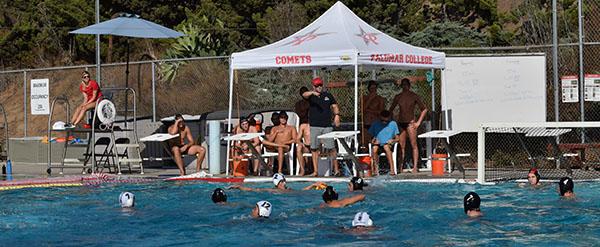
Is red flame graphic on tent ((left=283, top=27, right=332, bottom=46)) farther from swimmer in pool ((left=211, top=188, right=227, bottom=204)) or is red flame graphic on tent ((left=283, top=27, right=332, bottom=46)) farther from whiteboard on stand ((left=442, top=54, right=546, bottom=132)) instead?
swimmer in pool ((left=211, top=188, right=227, bottom=204))

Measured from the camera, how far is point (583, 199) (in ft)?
50.4

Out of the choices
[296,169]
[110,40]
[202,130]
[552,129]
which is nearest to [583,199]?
[552,129]

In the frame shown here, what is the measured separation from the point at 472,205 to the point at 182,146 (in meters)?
8.04

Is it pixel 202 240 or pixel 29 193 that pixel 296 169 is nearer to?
pixel 29 193

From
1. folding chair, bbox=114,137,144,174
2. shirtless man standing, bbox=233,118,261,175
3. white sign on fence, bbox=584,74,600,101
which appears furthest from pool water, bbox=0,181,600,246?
white sign on fence, bbox=584,74,600,101

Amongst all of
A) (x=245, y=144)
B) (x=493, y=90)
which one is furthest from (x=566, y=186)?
(x=245, y=144)

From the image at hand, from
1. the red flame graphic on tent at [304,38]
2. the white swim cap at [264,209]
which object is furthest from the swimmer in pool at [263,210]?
the red flame graphic on tent at [304,38]

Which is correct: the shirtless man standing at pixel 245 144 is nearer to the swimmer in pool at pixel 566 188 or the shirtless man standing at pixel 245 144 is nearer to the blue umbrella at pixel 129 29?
the blue umbrella at pixel 129 29

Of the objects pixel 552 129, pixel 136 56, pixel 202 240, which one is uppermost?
pixel 136 56

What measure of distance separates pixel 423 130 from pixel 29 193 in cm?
A: 776

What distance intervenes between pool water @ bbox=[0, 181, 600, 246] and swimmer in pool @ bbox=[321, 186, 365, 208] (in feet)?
0.29

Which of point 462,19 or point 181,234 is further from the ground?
point 462,19

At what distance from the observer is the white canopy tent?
18.1 metres

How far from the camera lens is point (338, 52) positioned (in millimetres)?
18047
